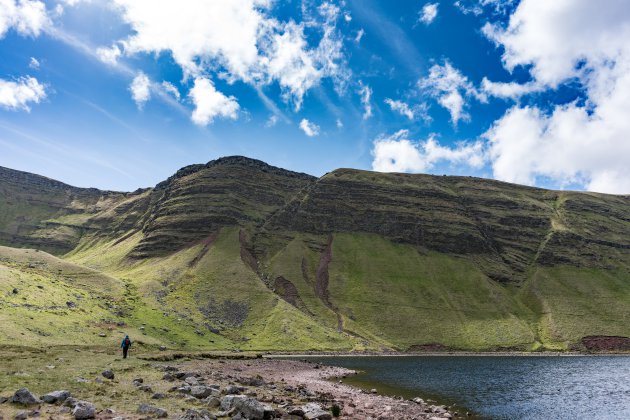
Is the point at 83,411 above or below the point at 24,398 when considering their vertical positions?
above

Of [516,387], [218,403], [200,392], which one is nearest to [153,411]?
[218,403]

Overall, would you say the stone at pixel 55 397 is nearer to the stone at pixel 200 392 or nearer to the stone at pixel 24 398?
the stone at pixel 24 398

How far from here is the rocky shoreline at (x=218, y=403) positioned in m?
25.2

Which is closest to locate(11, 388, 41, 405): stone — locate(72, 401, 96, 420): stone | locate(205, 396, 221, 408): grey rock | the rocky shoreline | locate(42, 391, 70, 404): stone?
the rocky shoreline

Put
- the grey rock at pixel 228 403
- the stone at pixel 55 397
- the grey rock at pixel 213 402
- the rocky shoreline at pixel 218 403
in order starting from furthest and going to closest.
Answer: the grey rock at pixel 213 402 < the grey rock at pixel 228 403 < the stone at pixel 55 397 < the rocky shoreline at pixel 218 403

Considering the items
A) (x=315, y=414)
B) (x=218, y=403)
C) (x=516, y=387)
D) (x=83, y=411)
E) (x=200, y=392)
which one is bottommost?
(x=200, y=392)

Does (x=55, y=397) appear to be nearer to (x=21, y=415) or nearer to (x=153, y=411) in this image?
(x=21, y=415)

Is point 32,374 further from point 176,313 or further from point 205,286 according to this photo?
point 205,286

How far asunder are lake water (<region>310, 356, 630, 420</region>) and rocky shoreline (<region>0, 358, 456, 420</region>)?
7.89 metres

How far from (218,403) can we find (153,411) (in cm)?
596

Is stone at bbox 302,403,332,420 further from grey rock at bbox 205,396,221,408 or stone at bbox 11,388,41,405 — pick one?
stone at bbox 11,388,41,405

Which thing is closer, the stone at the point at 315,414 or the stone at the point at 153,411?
the stone at the point at 153,411

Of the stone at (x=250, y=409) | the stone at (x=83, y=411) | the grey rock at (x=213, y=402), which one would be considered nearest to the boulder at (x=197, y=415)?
the stone at (x=250, y=409)

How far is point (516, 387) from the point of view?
68375 mm
